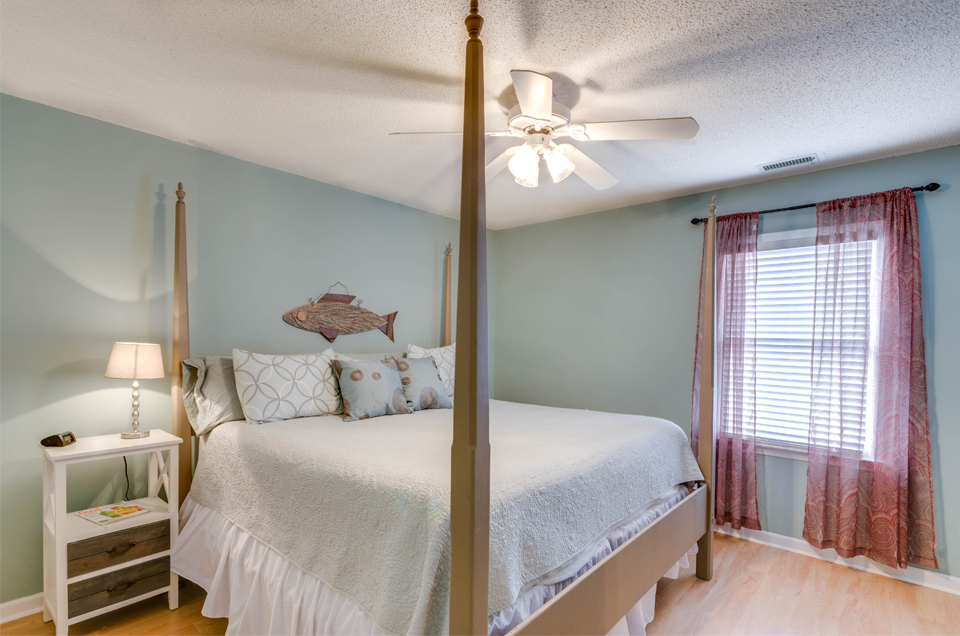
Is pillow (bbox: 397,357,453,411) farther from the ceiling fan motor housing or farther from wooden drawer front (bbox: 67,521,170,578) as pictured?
the ceiling fan motor housing

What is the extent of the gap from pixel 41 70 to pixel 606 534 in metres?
2.96

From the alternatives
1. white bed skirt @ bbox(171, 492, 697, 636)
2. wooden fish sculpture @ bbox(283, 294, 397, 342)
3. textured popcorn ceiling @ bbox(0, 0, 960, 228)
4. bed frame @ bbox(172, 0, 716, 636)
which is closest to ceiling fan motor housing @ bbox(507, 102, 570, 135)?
textured popcorn ceiling @ bbox(0, 0, 960, 228)

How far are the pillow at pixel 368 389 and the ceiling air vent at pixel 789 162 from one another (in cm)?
261

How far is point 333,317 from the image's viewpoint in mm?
3361

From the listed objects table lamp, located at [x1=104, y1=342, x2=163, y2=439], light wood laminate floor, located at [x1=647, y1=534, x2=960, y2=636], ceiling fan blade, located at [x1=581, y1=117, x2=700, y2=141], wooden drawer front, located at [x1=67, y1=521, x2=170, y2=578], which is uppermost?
ceiling fan blade, located at [x1=581, y1=117, x2=700, y2=141]

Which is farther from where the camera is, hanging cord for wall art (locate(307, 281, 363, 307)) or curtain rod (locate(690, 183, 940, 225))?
hanging cord for wall art (locate(307, 281, 363, 307))

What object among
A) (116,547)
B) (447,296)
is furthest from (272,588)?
(447,296)

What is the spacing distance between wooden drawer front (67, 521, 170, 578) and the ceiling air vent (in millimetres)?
3773

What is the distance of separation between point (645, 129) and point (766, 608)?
2.31m

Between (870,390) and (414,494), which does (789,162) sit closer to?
(870,390)

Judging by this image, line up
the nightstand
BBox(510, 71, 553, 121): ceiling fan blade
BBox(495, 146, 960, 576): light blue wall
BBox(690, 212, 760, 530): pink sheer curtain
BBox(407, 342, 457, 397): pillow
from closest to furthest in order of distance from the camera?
BBox(510, 71, 553, 121): ceiling fan blade, the nightstand, BBox(495, 146, 960, 576): light blue wall, BBox(690, 212, 760, 530): pink sheer curtain, BBox(407, 342, 457, 397): pillow

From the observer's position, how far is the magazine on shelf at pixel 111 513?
2082mm

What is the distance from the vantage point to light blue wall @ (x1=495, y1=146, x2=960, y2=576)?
256 cm

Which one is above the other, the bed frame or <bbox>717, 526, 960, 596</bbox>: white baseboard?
the bed frame
